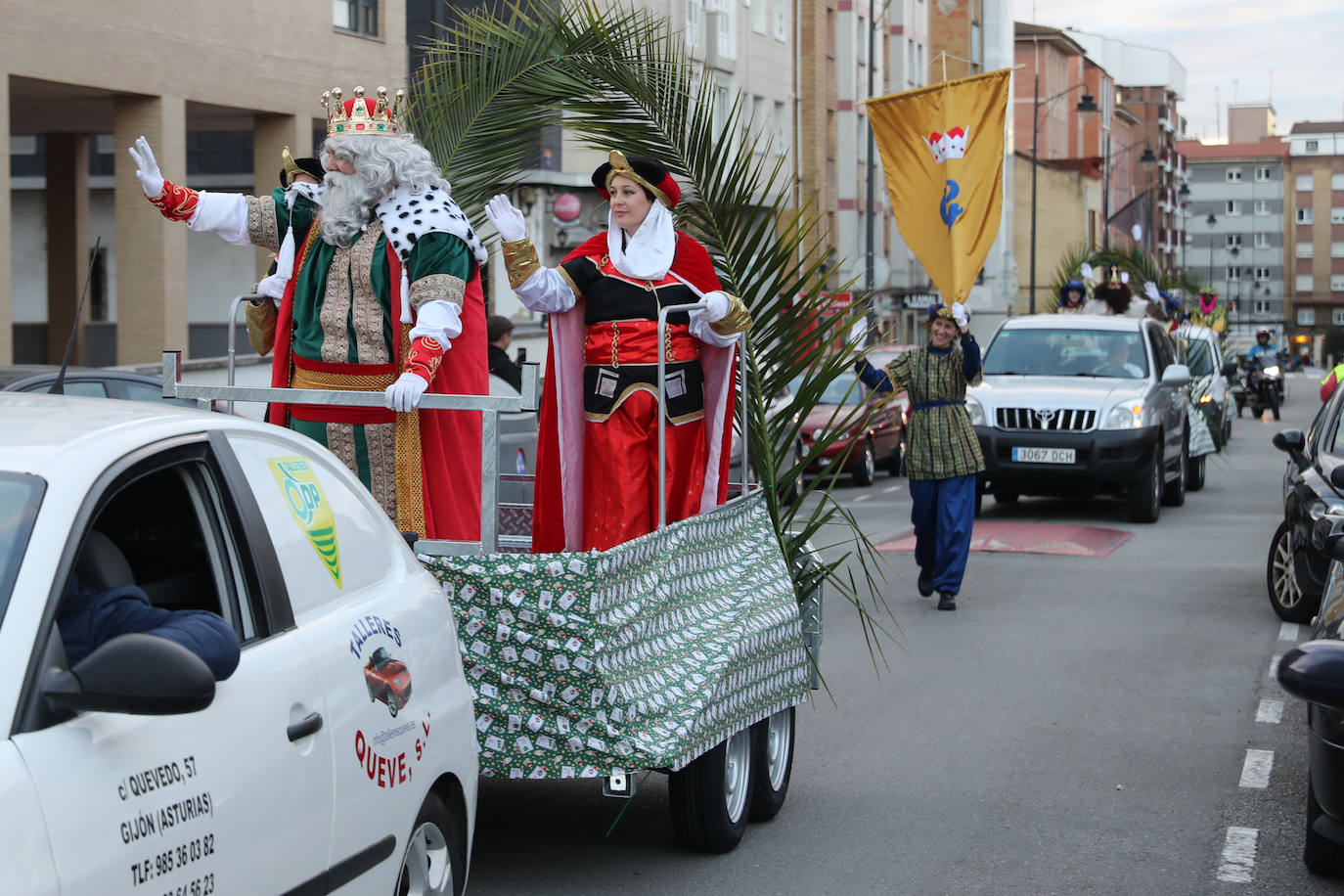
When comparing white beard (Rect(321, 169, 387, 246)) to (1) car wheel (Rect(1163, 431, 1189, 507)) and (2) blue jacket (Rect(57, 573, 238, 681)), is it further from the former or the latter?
(1) car wheel (Rect(1163, 431, 1189, 507))

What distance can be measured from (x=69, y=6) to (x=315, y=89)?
5.07 meters

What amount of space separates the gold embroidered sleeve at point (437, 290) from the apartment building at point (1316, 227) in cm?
16061

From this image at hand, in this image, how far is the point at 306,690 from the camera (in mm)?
3777

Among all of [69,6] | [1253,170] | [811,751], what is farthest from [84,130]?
[1253,170]

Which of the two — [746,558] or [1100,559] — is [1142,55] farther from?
[746,558]

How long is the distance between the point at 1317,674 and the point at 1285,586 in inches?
306

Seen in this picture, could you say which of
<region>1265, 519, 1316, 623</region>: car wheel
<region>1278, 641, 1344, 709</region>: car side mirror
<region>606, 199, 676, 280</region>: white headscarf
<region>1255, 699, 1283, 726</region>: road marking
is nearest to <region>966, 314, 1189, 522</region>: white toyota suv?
<region>1265, 519, 1316, 623</region>: car wheel

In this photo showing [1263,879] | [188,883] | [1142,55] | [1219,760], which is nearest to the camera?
[188,883]

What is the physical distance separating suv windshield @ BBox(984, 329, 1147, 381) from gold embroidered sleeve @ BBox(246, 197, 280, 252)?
12.8 meters

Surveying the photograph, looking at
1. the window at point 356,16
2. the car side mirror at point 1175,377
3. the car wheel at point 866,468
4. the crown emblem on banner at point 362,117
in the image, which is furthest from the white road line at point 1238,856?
the window at point 356,16

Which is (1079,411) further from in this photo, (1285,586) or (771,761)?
(771,761)

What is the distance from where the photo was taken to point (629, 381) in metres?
6.78

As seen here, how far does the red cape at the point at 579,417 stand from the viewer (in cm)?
688

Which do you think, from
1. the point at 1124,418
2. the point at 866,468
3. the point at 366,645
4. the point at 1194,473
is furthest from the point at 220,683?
the point at 866,468
